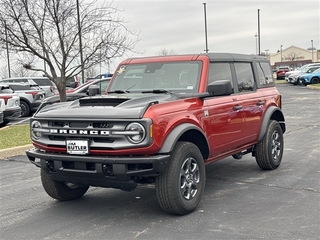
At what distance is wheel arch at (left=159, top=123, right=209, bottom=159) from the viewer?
4519mm

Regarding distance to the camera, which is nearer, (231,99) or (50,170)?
(50,170)

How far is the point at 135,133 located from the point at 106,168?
0.48 m

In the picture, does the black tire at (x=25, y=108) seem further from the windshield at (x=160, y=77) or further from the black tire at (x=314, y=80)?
the black tire at (x=314, y=80)

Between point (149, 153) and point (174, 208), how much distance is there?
0.70m

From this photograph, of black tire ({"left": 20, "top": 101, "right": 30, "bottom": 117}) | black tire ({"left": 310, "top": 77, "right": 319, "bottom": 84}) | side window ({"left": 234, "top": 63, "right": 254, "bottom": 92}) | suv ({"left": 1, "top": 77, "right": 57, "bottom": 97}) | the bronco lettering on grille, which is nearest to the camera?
the bronco lettering on grille

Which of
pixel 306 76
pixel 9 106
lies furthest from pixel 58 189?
pixel 306 76

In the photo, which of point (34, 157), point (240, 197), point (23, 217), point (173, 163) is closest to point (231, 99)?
point (240, 197)

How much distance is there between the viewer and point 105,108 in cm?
462

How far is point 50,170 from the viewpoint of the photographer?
4.82 m

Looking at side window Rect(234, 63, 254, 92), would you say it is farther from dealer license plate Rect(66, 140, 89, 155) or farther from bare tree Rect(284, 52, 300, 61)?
bare tree Rect(284, 52, 300, 61)

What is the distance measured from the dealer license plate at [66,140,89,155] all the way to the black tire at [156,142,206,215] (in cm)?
83

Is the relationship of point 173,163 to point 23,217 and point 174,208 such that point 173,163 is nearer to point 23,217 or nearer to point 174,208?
point 174,208

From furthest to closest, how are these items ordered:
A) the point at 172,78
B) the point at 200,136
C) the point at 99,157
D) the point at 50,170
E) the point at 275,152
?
A: the point at 275,152, the point at 172,78, the point at 200,136, the point at 50,170, the point at 99,157

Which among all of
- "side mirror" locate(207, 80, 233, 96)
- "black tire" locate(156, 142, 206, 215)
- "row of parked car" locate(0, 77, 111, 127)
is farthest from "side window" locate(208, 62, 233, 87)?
"row of parked car" locate(0, 77, 111, 127)
